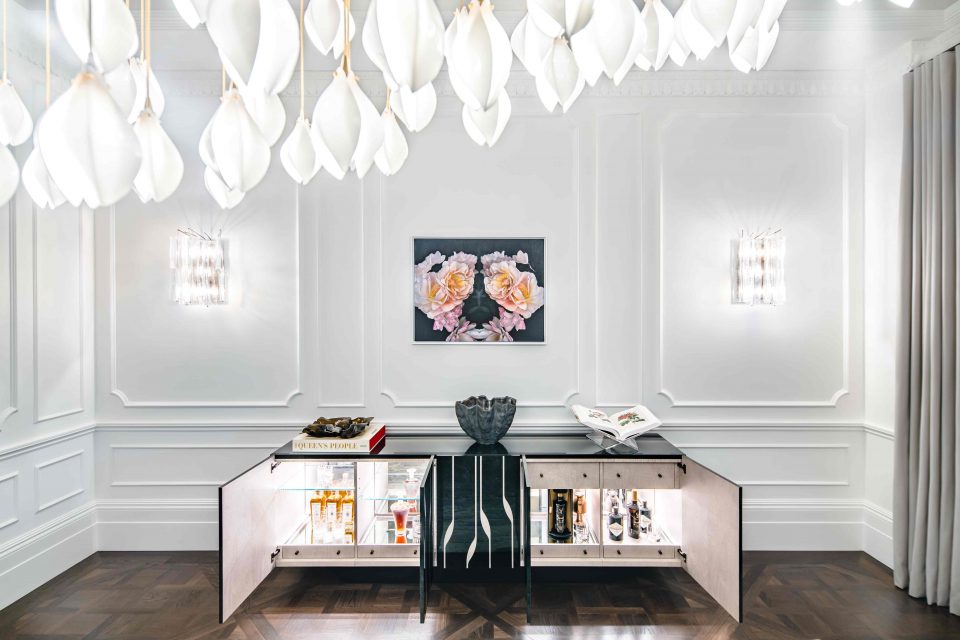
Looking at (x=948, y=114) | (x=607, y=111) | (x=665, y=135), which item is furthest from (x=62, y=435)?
(x=948, y=114)

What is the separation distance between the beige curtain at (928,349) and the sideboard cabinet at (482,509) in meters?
1.13

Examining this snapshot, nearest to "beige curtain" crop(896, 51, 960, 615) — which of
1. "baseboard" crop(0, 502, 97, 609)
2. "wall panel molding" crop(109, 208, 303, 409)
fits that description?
"wall panel molding" crop(109, 208, 303, 409)

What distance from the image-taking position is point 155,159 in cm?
90

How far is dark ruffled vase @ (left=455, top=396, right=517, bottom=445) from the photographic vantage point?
8.79ft

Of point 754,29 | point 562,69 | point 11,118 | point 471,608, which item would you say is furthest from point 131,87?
point 471,608

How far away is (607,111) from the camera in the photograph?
3014mm

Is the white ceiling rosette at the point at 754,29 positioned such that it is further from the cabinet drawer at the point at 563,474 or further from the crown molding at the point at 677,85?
the crown molding at the point at 677,85

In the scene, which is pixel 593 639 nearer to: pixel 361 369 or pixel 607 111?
pixel 361 369

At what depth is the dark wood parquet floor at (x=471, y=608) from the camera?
225 centimetres

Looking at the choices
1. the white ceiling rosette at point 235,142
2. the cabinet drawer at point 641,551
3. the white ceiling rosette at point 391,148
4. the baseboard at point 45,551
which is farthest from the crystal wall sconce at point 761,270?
the baseboard at point 45,551

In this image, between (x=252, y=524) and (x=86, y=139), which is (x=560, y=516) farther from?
(x=86, y=139)

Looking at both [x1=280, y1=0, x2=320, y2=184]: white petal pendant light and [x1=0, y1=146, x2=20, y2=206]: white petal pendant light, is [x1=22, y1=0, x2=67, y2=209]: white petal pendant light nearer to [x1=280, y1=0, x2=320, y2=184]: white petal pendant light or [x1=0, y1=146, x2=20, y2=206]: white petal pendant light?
[x1=0, y1=146, x2=20, y2=206]: white petal pendant light

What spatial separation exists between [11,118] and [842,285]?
3699 millimetres

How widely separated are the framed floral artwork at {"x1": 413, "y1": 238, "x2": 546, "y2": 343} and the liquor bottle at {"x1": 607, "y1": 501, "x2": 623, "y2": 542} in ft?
3.32
